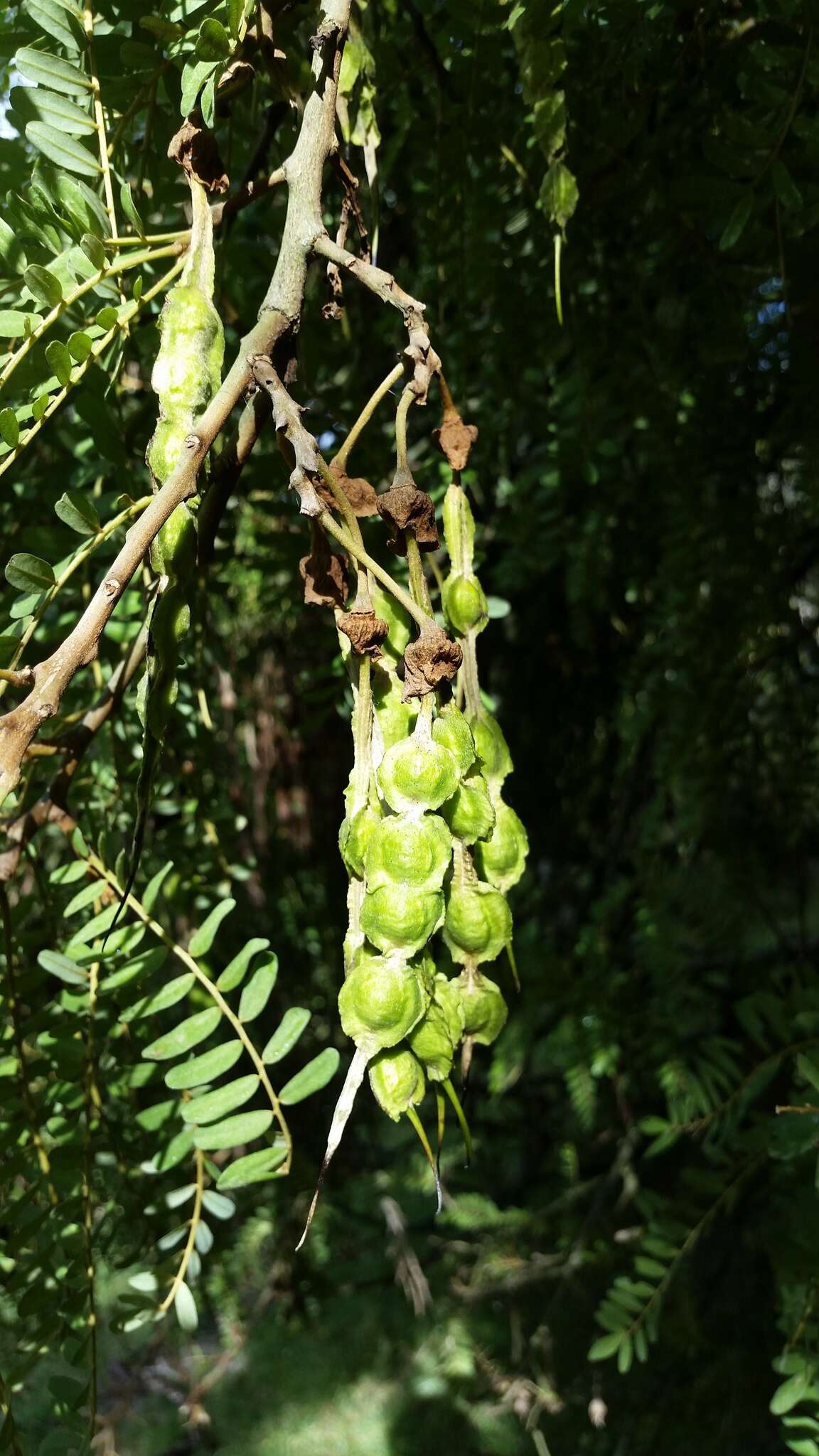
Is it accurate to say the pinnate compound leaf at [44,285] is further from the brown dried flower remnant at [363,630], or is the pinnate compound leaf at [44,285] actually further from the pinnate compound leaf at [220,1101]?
the pinnate compound leaf at [220,1101]

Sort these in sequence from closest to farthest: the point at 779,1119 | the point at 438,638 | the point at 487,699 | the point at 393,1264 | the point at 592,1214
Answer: the point at 438,638, the point at 487,699, the point at 779,1119, the point at 592,1214, the point at 393,1264

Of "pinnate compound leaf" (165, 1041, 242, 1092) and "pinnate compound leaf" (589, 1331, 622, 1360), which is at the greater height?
"pinnate compound leaf" (165, 1041, 242, 1092)

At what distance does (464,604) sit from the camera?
0.45 m

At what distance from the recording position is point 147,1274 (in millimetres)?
679

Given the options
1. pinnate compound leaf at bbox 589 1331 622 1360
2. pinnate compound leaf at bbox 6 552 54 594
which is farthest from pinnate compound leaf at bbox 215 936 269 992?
pinnate compound leaf at bbox 589 1331 622 1360

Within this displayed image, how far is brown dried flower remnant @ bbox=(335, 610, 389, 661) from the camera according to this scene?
38cm

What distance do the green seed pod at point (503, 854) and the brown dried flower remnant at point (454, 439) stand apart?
15 centimetres

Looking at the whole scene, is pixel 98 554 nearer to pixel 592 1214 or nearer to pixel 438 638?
pixel 438 638

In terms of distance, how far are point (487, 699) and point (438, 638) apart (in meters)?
0.25

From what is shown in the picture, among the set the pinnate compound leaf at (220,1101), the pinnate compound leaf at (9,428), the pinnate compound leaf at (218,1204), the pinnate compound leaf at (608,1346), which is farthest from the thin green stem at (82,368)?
the pinnate compound leaf at (608,1346)

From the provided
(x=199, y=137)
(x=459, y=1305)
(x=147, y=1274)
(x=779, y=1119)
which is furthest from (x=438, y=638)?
(x=459, y=1305)

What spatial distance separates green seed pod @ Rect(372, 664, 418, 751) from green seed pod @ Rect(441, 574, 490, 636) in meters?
0.05

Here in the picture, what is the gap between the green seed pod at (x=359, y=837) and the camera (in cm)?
38

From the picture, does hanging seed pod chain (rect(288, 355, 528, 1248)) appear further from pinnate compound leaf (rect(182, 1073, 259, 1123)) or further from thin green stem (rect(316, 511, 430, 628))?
pinnate compound leaf (rect(182, 1073, 259, 1123))
